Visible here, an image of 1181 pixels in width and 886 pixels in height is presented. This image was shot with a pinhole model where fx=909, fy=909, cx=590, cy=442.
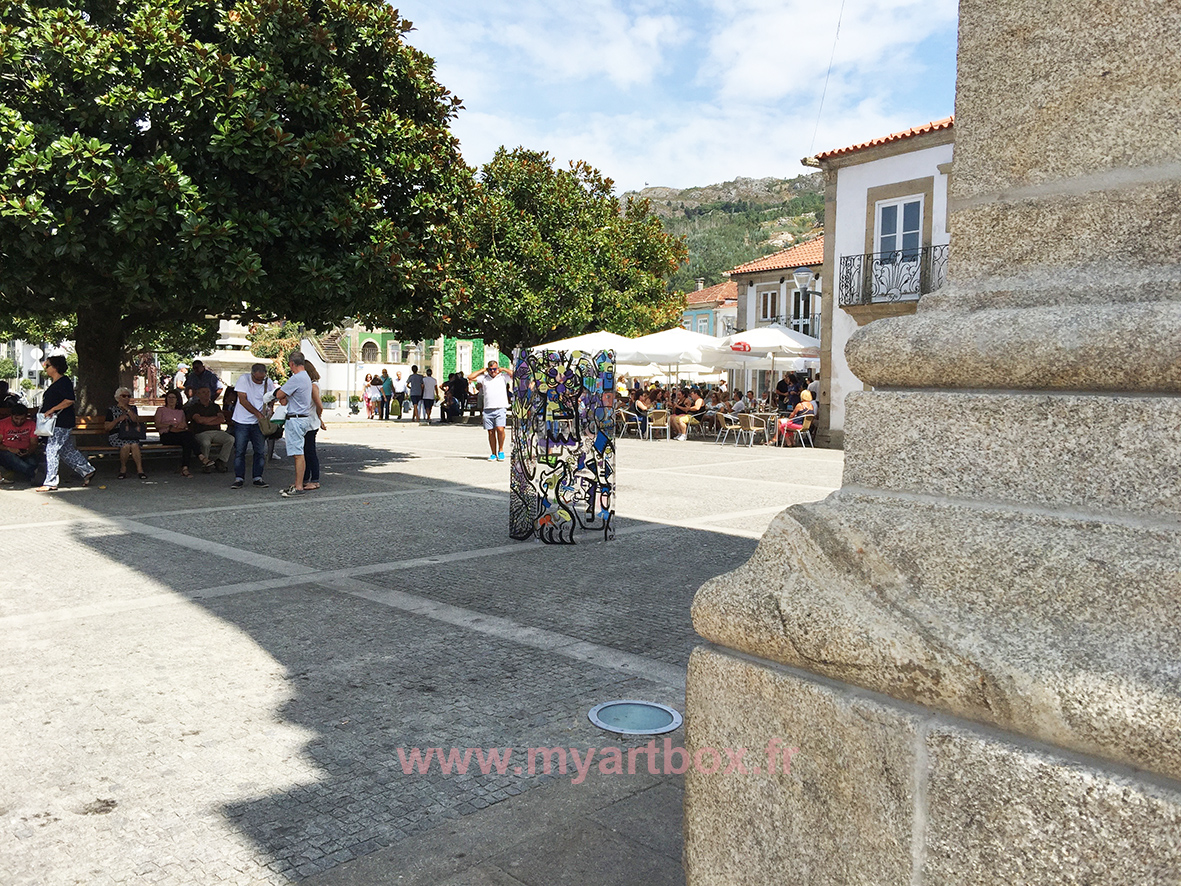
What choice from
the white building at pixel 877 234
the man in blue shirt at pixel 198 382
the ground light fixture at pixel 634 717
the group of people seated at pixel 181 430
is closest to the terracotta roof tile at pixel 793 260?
the white building at pixel 877 234

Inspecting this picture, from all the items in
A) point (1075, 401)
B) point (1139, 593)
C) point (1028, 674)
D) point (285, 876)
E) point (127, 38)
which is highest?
point (127, 38)

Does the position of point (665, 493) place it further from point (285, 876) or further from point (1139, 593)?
point (1139, 593)

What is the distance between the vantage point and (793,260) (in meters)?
35.5

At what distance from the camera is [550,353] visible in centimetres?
779

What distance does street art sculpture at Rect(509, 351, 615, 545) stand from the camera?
7.82 metres

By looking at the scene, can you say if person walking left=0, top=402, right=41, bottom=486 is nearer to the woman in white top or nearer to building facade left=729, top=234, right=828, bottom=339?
the woman in white top

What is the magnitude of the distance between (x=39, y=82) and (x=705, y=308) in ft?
168

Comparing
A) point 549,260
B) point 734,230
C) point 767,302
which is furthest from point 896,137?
point 734,230

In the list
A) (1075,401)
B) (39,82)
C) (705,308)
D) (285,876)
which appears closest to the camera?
(1075,401)

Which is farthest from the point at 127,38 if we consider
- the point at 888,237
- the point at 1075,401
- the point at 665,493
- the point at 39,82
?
the point at 888,237

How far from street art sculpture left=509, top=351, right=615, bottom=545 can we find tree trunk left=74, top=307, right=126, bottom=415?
8.25 m

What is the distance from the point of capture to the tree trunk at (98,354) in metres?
13.1

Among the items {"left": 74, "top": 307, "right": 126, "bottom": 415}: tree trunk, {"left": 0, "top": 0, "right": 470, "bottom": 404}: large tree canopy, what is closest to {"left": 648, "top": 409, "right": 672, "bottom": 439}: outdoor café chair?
{"left": 0, "top": 0, "right": 470, "bottom": 404}: large tree canopy

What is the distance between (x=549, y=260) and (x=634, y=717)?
79.7ft
